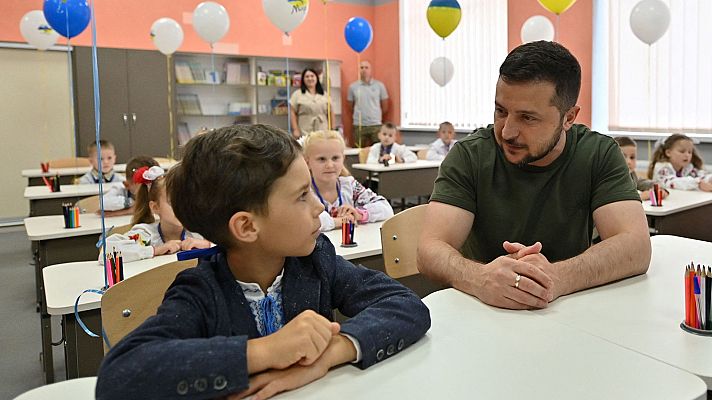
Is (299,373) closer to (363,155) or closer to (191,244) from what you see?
(191,244)

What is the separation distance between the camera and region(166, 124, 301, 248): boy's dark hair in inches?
43.3

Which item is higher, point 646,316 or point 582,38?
point 582,38

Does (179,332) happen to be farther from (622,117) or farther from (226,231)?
(622,117)

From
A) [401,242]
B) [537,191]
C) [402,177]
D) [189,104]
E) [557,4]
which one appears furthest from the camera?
[189,104]

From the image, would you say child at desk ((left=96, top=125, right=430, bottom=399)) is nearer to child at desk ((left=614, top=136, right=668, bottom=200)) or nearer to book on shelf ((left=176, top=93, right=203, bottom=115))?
child at desk ((left=614, top=136, right=668, bottom=200))

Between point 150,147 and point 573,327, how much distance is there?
24.6 ft

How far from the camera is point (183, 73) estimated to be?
26.8ft

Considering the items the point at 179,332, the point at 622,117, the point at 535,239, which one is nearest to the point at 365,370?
the point at 179,332

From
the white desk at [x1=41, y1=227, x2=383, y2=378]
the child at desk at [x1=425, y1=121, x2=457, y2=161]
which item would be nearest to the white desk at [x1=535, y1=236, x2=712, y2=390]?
the white desk at [x1=41, y1=227, x2=383, y2=378]

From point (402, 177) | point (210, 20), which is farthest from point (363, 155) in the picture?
point (210, 20)

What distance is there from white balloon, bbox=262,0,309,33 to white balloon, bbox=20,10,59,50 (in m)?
2.71

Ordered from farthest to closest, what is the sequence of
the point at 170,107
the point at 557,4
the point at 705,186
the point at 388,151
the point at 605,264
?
the point at 170,107
the point at 388,151
the point at 557,4
the point at 705,186
the point at 605,264

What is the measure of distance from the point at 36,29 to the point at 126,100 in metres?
1.42

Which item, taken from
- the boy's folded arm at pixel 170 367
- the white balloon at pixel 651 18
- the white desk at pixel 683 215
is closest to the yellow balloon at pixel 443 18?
the white balloon at pixel 651 18
